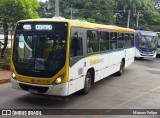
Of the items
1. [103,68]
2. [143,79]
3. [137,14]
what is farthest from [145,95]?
[137,14]

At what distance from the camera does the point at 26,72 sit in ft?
30.1

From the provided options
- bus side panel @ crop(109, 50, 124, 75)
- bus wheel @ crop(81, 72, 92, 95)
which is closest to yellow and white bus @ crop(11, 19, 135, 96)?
bus wheel @ crop(81, 72, 92, 95)

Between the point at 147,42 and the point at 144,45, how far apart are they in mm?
497

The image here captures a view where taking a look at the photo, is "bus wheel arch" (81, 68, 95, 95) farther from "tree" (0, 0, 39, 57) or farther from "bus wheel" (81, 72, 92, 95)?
"tree" (0, 0, 39, 57)

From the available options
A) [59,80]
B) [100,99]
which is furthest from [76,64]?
[100,99]

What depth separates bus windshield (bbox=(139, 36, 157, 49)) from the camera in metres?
25.9

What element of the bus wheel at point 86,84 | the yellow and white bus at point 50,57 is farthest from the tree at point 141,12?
the yellow and white bus at point 50,57

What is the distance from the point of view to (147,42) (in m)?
26.2

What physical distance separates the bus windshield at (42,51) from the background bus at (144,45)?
17.6 metres

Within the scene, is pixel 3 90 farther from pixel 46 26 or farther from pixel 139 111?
pixel 139 111

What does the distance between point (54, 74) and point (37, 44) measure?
3.66ft

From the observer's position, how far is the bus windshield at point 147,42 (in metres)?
25.9

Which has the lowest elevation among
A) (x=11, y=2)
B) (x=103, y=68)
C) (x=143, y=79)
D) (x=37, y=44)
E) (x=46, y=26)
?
(x=143, y=79)

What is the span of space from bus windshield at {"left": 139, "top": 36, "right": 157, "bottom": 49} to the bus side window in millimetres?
16710
